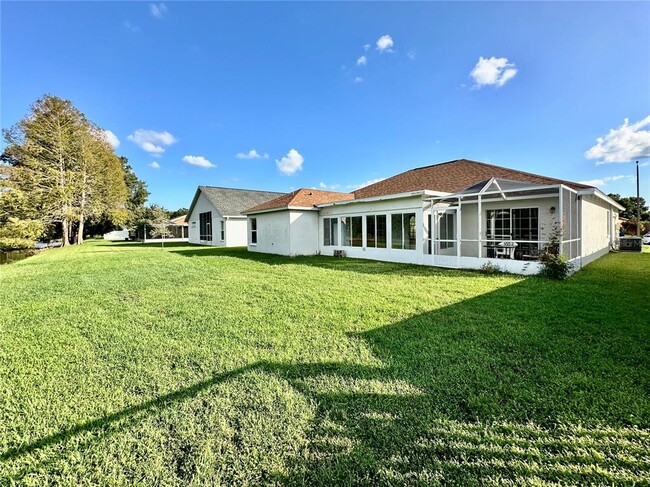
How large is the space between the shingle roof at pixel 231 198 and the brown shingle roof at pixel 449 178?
43.4 ft

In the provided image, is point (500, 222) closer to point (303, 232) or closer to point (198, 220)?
point (303, 232)

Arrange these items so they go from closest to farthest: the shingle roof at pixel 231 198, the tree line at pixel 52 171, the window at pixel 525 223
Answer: the window at pixel 525 223 → the tree line at pixel 52 171 → the shingle roof at pixel 231 198

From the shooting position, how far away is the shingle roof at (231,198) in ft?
90.7

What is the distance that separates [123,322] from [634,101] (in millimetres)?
26250

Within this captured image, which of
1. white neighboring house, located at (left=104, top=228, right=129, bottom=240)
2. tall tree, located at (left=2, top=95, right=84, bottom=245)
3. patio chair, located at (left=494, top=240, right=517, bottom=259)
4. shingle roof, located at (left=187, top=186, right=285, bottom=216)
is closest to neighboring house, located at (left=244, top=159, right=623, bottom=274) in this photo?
patio chair, located at (left=494, top=240, right=517, bottom=259)

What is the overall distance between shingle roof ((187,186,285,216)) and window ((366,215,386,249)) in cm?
1481

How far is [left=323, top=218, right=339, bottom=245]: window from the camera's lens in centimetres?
1731

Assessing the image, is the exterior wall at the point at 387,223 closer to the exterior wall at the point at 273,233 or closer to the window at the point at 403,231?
the window at the point at 403,231

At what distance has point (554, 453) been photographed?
2.36m

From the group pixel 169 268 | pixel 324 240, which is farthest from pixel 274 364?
pixel 324 240

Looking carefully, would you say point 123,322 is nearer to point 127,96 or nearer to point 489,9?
point 489,9

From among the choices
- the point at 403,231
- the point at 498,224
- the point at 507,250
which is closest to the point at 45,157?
the point at 403,231

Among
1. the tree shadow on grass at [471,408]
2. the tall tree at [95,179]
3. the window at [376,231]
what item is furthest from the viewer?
the tall tree at [95,179]

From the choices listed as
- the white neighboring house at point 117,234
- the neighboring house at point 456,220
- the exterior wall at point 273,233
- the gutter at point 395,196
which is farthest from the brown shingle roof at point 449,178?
the white neighboring house at point 117,234
